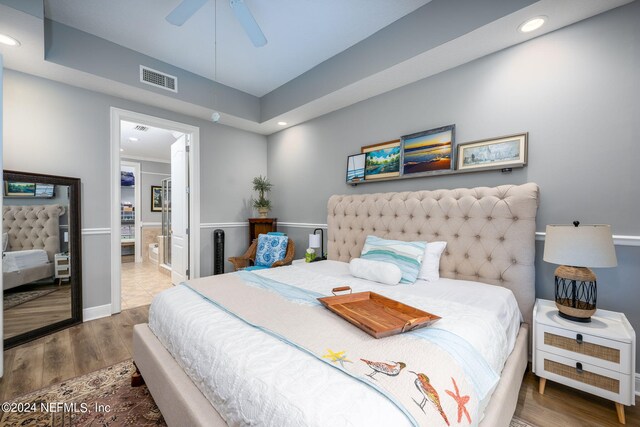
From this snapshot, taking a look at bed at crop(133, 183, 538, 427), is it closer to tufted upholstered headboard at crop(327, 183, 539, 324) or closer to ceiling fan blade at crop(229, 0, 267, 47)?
tufted upholstered headboard at crop(327, 183, 539, 324)

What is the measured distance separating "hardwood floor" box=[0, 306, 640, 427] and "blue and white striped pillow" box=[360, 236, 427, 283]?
1026mm

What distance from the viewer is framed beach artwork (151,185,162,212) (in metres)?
6.98

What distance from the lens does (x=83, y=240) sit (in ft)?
9.78

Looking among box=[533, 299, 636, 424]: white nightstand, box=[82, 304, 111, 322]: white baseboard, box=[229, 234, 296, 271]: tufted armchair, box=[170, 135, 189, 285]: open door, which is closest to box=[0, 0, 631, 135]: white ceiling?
box=[170, 135, 189, 285]: open door

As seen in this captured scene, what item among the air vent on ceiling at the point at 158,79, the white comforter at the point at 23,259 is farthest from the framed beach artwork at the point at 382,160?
the white comforter at the point at 23,259

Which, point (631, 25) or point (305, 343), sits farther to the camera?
point (631, 25)

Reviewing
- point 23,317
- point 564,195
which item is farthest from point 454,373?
point 23,317

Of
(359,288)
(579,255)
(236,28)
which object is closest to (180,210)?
(236,28)

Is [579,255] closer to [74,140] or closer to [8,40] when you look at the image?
[8,40]

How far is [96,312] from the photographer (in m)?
3.06

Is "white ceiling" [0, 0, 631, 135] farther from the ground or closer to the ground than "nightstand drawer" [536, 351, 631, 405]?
farther from the ground

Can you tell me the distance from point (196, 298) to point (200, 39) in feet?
8.58

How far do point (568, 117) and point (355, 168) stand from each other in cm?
192

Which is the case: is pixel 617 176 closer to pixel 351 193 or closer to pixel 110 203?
pixel 351 193
